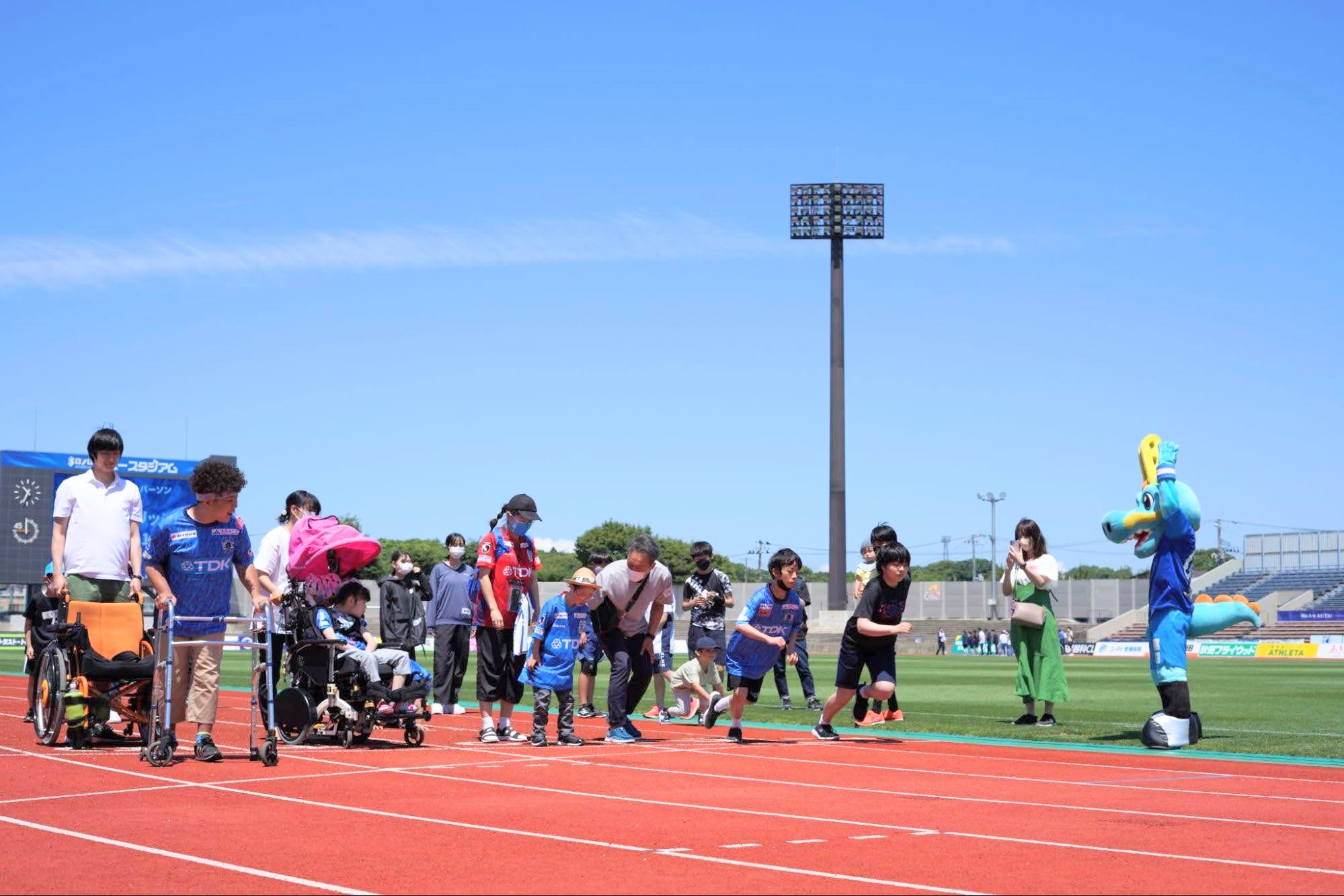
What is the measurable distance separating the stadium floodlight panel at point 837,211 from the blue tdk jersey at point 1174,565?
65297 millimetres

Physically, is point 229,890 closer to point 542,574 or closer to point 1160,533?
point 1160,533

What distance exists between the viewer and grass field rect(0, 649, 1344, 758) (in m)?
15.4

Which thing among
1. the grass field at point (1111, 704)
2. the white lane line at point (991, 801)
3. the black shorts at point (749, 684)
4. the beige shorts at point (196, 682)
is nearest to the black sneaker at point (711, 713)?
the black shorts at point (749, 684)

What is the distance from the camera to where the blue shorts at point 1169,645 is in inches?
559

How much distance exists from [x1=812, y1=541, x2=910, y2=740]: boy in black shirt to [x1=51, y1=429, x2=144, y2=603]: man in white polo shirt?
246 inches

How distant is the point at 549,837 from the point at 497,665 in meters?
5.87

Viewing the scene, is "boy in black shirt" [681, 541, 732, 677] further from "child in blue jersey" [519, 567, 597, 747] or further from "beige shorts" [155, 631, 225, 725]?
"beige shorts" [155, 631, 225, 725]

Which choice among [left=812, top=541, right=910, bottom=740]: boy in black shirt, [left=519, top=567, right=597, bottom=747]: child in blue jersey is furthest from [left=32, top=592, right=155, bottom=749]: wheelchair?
[left=812, top=541, right=910, bottom=740]: boy in black shirt

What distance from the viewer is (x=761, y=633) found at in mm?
14625

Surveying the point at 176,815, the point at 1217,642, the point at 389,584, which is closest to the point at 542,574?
the point at 1217,642

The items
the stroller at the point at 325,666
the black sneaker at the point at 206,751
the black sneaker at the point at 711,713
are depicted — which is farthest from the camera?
the black sneaker at the point at 711,713

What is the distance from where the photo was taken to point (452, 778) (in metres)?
11.1

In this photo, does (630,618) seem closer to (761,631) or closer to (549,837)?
(761,631)

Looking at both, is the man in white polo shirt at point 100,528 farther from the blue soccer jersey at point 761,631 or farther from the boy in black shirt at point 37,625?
the blue soccer jersey at point 761,631
